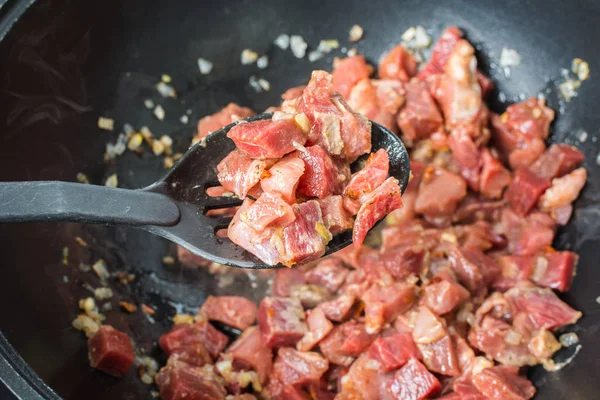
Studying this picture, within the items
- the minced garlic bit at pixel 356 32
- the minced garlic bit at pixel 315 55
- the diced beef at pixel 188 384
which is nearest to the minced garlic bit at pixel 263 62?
the minced garlic bit at pixel 315 55

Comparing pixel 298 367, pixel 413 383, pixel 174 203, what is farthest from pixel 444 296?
pixel 174 203

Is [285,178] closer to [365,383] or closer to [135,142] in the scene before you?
[365,383]

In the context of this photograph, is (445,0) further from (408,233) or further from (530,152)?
(408,233)

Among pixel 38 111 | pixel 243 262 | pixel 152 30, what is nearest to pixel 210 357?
pixel 243 262

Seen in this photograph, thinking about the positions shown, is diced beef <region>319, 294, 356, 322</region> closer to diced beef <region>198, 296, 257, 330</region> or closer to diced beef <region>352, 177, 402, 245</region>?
diced beef <region>198, 296, 257, 330</region>

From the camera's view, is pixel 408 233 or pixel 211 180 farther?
pixel 408 233

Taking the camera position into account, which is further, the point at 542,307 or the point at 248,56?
the point at 248,56
